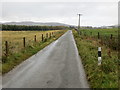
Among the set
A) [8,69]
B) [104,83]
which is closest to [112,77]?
[104,83]

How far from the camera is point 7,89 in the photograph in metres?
7.10

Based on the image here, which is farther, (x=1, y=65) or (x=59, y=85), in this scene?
(x=1, y=65)

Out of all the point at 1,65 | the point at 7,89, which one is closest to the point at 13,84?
the point at 7,89

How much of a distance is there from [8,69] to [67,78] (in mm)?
3282

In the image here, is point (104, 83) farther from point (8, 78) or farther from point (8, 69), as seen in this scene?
point (8, 69)

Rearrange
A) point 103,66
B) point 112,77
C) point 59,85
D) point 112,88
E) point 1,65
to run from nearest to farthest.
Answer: point 112,88 → point 59,85 → point 112,77 → point 103,66 → point 1,65

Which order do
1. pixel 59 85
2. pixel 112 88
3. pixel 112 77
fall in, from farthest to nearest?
pixel 112 77
pixel 59 85
pixel 112 88

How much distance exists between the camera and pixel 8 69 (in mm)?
10406

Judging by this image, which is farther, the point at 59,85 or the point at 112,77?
the point at 112,77

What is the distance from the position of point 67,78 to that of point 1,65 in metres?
4.14

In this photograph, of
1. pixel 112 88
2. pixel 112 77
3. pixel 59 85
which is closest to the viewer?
pixel 112 88

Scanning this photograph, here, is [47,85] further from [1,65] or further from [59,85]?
[1,65]

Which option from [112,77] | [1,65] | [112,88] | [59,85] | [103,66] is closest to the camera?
[112,88]

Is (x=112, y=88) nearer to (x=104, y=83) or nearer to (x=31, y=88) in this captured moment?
(x=104, y=83)
